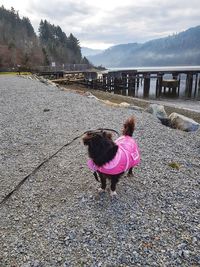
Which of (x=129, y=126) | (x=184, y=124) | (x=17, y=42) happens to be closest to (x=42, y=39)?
(x=17, y=42)

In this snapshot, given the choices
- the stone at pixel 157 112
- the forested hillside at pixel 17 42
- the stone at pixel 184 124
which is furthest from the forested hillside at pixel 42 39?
the stone at pixel 184 124

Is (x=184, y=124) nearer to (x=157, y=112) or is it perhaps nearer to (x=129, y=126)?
(x=157, y=112)

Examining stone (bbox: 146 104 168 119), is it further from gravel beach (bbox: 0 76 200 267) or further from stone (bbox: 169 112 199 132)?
gravel beach (bbox: 0 76 200 267)

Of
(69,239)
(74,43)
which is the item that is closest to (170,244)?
(69,239)

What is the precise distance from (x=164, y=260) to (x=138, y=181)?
206 centimetres

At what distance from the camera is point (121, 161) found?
4.16 metres

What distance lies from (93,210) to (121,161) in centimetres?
95

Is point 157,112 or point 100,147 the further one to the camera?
point 157,112

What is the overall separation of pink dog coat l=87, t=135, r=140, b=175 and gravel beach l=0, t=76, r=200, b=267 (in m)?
0.67

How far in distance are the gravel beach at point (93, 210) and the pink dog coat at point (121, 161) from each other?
26.4 inches

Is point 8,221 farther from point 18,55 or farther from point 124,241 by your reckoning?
point 18,55

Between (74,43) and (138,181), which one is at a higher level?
(74,43)

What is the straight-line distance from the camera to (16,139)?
800 centimetres

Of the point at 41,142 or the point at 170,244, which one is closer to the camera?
the point at 170,244
